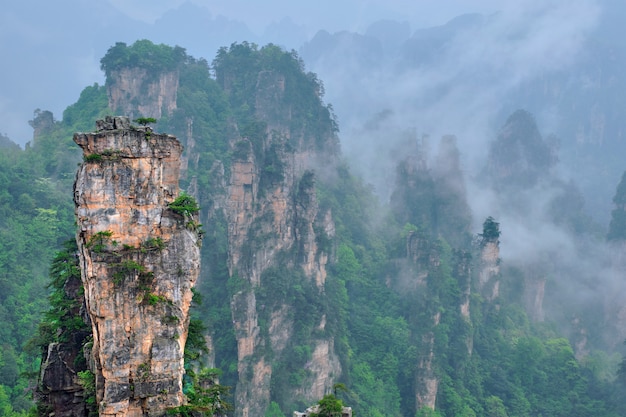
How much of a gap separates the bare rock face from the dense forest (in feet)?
20.6

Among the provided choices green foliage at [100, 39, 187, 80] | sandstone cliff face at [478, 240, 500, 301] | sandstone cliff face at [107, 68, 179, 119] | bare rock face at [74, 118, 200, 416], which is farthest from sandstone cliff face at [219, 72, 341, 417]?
bare rock face at [74, 118, 200, 416]

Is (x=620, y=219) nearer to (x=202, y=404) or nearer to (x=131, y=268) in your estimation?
(x=202, y=404)

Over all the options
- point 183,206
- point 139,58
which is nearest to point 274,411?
point 183,206

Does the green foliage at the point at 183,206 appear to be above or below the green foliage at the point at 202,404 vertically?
above

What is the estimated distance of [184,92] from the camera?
201 ft

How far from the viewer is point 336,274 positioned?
174 ft

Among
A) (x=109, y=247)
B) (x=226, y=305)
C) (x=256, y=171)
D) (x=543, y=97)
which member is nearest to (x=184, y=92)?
(x=256, y=171)

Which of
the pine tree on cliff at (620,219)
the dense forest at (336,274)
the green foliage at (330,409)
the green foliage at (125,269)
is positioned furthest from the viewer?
the pine tree on cliff at (620,219)

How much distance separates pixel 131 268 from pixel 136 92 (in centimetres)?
4275

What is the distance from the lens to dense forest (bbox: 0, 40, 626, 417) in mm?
40406

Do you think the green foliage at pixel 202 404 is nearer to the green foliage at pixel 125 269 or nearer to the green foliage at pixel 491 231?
the green foliage at pixel 125 269

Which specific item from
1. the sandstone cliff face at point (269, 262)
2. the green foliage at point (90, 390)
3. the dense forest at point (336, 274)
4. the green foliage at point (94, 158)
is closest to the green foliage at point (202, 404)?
the green foliage at point (90, 390)

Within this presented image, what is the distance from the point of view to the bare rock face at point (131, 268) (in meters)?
16.8

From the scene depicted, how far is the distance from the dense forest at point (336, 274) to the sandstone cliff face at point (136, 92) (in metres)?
0.60
